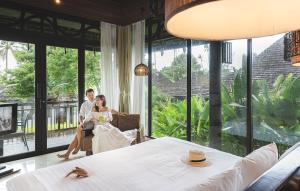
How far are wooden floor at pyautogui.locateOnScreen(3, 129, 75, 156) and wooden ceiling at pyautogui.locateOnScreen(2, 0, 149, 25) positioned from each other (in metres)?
2.52

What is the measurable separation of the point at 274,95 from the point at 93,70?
3.74 m

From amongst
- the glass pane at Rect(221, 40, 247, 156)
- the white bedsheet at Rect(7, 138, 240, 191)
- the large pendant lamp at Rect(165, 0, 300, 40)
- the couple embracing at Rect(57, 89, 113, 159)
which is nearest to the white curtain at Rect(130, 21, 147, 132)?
the couple embracing at Rect(57, 89, 113, 159)

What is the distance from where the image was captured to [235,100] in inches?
148

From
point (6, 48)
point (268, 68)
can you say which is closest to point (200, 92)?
point (268, 68)

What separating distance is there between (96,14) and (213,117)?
330 centimetres

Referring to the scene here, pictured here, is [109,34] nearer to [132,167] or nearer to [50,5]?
[50,5]

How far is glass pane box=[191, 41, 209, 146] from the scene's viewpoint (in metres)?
4.14

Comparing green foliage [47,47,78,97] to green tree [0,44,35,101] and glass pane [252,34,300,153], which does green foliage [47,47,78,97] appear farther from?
glass pane [252,34,300,153]

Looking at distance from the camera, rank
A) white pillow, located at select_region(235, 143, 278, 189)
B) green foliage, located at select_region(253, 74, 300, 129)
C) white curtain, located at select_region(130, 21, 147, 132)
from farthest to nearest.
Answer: white curtain, located at select_region(130, 21, 147, 132) < green foliage, located at select_region(253, 74, 300, 129) < white pillow, located at select_region(235, 143, 278, 189)

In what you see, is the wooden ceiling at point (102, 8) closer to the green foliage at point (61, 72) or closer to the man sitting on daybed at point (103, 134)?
the green foliage at point (61, 72)

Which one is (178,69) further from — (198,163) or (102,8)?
(198,163)

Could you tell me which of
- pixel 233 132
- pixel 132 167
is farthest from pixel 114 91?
pixel 132 167

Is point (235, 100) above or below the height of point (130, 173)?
above

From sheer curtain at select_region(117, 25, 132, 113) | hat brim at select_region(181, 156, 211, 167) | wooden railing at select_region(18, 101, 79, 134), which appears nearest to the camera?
hat brim at select_region(181, 156, 211, 167)
